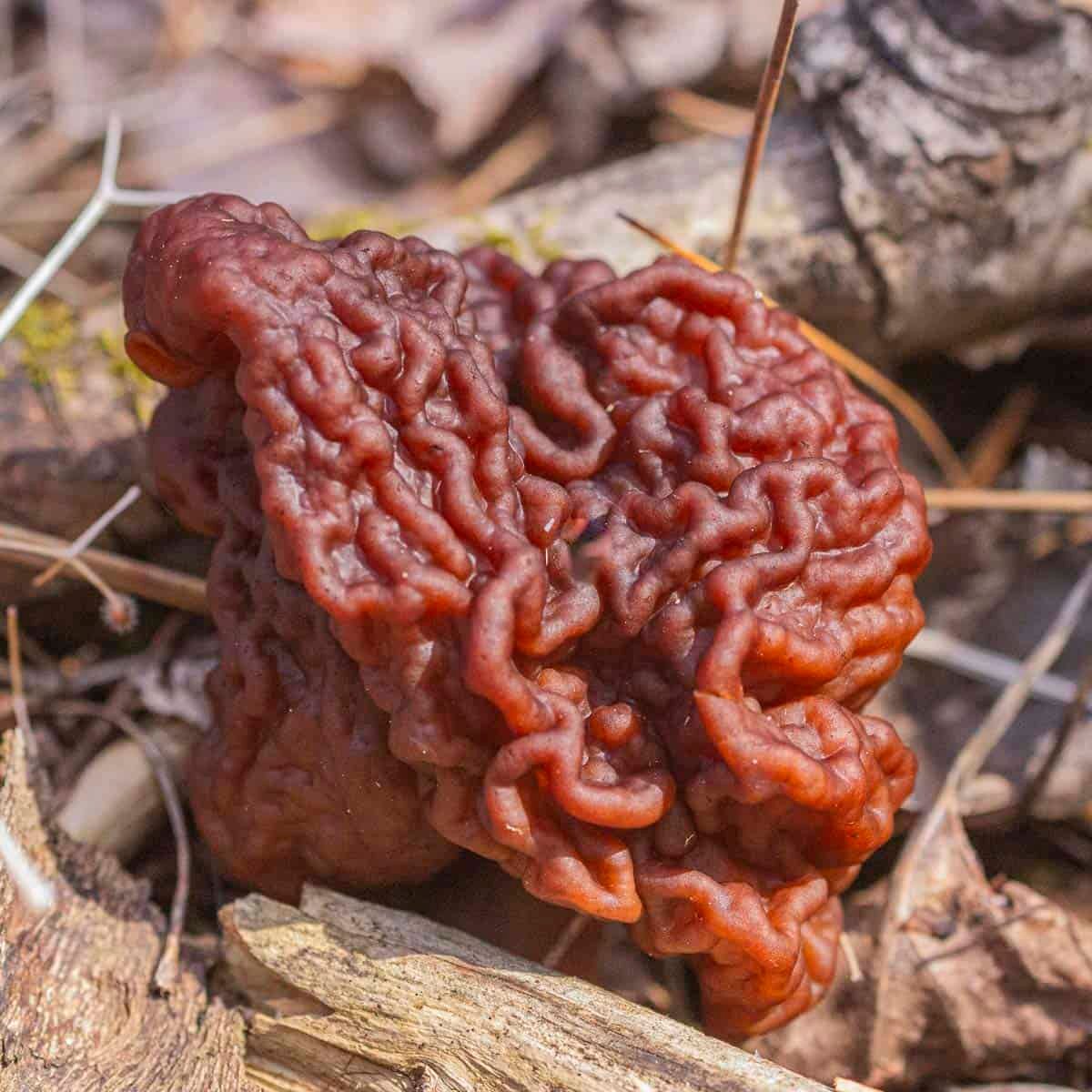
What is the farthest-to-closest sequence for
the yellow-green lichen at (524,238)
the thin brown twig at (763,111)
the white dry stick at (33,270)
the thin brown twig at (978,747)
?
1. the white dry stick at (33,270)
2. the yellow-green lichen at (524,238)
3. the thin brown twig at (978,747)
4. the thin brown twig at (763,111)

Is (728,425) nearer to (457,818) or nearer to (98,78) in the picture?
(457,818)

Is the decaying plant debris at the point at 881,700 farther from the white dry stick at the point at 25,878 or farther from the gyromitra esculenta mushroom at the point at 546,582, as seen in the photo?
the gyromitra esculenta mushroom at the point at 546,582

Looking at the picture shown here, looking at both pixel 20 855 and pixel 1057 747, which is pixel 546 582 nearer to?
pixel 20 855

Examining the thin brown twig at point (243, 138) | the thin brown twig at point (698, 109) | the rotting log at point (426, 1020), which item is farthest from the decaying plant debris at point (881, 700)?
the thin brown twig at point (698, 109)

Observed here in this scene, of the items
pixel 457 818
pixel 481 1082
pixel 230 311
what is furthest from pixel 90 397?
pixel 481 1082

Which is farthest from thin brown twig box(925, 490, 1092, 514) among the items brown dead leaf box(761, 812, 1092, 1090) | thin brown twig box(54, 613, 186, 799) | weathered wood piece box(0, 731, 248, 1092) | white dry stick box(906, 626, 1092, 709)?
weathered wood piece box(0, 731, 248, 1092)

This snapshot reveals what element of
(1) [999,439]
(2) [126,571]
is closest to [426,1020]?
(2) [126,571]
